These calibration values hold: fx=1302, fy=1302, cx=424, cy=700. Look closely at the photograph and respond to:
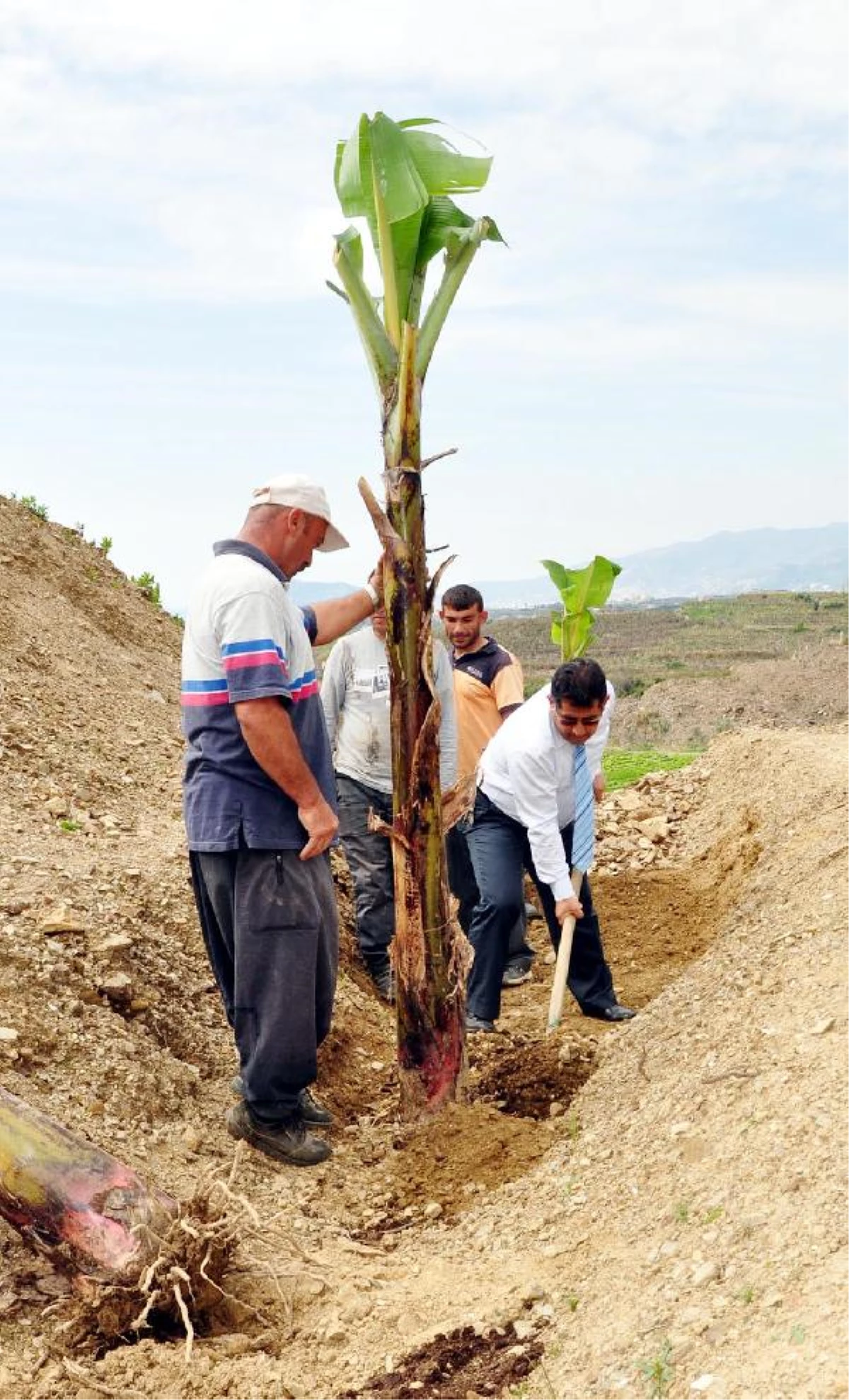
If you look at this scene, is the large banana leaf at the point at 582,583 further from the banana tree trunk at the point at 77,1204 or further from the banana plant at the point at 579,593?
the banana tree trunk at the point at 77,1204

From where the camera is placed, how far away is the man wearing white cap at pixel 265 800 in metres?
3.73

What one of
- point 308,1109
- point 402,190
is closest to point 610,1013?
point 308,1109

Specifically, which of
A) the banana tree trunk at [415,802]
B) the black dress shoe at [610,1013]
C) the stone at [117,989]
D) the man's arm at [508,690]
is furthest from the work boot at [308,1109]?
the man's arm at [508,690]

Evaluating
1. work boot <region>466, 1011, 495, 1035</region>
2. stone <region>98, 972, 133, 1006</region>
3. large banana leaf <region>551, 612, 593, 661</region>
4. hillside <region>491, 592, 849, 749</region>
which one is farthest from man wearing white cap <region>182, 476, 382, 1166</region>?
hillside <region>491, 592, 849, 749</region>

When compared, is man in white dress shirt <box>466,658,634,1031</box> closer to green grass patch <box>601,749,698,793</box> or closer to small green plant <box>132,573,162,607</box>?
green grass patch <box>601,749,698,793</box>

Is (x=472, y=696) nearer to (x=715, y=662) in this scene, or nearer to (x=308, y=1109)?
(x=308, y=1109)

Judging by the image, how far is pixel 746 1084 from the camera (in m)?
3.46

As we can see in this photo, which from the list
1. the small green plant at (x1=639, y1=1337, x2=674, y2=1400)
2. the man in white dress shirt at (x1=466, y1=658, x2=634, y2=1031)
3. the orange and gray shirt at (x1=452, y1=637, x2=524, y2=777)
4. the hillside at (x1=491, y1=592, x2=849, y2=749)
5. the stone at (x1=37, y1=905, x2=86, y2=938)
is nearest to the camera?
the small green plant at (x1=639, y1=1337, x2=674, y2=1400)

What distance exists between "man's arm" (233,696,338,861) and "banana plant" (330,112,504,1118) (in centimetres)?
27

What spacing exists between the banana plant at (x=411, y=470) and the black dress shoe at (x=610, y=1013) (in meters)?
1.33

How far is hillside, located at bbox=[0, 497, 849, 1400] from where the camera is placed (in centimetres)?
258

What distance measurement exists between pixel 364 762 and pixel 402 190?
2.68 metres

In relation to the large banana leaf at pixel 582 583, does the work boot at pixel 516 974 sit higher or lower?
lower

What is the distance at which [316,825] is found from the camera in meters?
3.82
